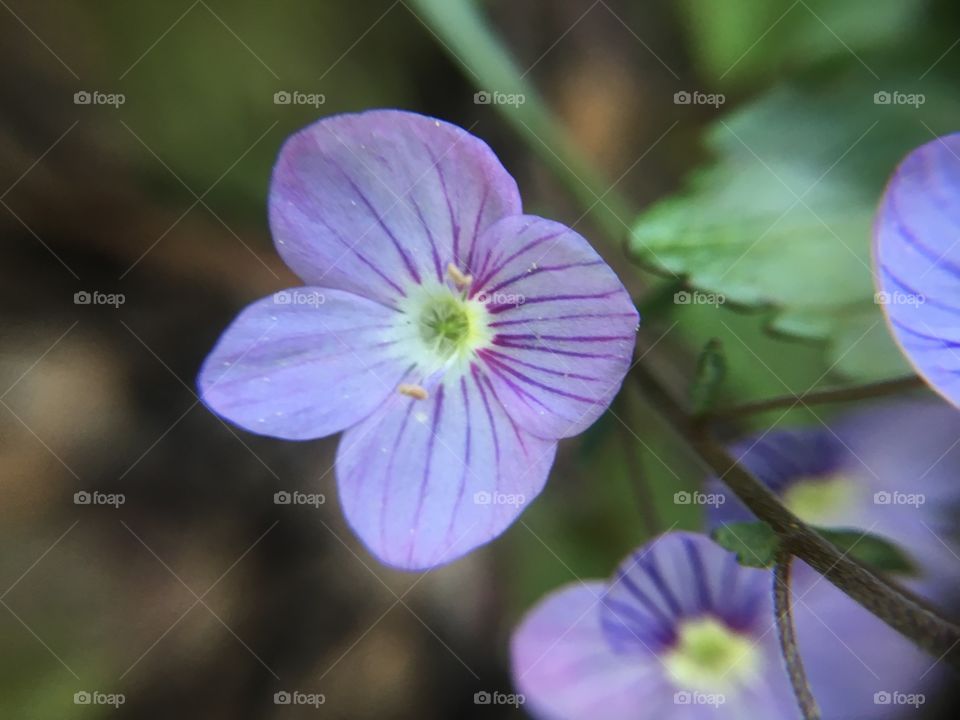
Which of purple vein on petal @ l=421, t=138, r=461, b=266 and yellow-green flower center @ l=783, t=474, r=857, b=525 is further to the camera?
yellow-green flower center @ l=783, t=474, r=857, b=525

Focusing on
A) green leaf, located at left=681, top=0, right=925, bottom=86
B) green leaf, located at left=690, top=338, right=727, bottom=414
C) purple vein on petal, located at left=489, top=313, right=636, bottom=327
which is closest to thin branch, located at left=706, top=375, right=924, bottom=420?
green leaf, located at left=690, top=338, right=727, bottom=414

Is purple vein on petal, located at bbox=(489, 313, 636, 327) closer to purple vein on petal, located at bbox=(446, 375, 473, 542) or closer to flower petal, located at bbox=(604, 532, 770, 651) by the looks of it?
purple vein on petal, located at bbox=(446, 375, 473, 542)

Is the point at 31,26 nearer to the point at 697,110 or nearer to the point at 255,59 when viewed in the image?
the point at 255,59

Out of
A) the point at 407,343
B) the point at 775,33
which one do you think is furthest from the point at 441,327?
the point at 775,33

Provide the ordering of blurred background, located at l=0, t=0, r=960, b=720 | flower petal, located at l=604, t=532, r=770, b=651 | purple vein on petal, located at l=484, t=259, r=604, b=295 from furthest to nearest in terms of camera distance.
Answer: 1. blurred background, located at l=0, t=0, r=960, b=720
2. flower petal, located at l=604, t=532, r=770, b=651
3. purple vein on petal, located at l=484, t=259, r=604, b=295

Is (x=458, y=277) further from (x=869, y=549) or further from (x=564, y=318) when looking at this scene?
(x=869, y=549)

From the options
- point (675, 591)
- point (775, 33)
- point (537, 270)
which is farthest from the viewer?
point (775, 33)
